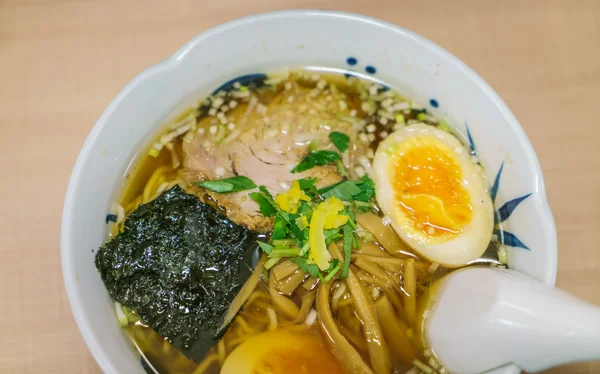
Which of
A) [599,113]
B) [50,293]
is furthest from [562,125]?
[50,293]

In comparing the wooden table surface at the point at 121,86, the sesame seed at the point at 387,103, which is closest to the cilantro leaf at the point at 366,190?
the sesame seed at the point at 387,103

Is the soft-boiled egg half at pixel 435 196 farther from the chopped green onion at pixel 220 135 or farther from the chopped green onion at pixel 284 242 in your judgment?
the chopped green onion at pixel 220 135

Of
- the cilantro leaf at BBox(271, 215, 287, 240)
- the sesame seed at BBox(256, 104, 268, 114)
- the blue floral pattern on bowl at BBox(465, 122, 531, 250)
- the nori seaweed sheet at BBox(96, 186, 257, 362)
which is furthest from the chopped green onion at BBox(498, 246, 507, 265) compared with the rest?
the sesame seed at BBox(256, 104, 268, 114)

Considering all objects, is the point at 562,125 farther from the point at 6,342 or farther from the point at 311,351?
the point at 6,342

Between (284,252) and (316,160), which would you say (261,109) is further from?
(284,252)

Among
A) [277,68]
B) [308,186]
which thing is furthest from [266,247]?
[277,68]

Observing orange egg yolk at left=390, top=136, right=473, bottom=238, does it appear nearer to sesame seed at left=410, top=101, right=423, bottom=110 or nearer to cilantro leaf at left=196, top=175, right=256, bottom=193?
sesame seed at left=410, top=101, right=423, bottom=110
